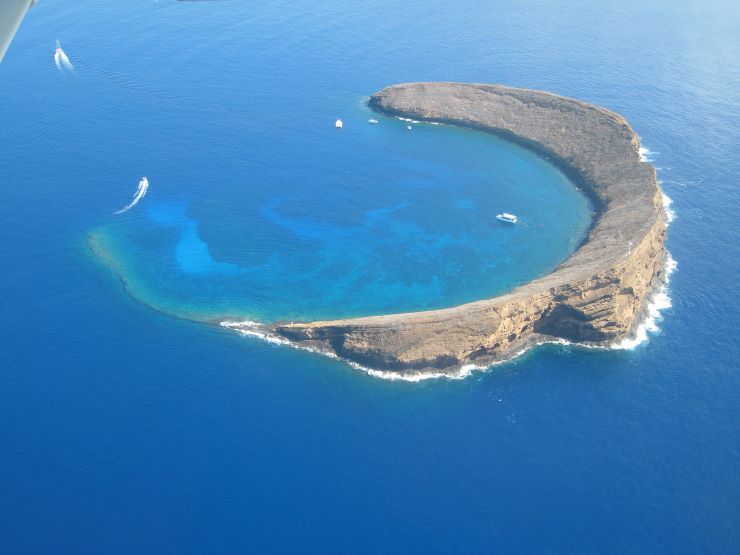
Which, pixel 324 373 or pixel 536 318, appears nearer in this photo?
pixel 324 373

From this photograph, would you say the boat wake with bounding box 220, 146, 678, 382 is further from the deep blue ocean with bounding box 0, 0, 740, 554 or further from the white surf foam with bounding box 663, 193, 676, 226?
the white surf foam with bounding box 663, 193, 676, 226

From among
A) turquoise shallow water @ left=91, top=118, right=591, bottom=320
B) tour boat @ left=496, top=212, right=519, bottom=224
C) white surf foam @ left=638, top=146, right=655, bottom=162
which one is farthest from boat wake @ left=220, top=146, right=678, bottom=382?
white surf foam @ left=638, top=146, right=655, bottom=162

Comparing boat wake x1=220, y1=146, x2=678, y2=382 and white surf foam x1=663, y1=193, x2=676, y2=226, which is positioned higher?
white surf foam x1=663, y1=193, x2=676, y2=226

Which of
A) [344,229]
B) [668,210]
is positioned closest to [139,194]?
[344,229]

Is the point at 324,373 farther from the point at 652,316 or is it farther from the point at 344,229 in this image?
the point at 652,316

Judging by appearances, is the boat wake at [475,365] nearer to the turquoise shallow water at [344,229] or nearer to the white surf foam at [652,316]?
the white surf foam at [652,316]
